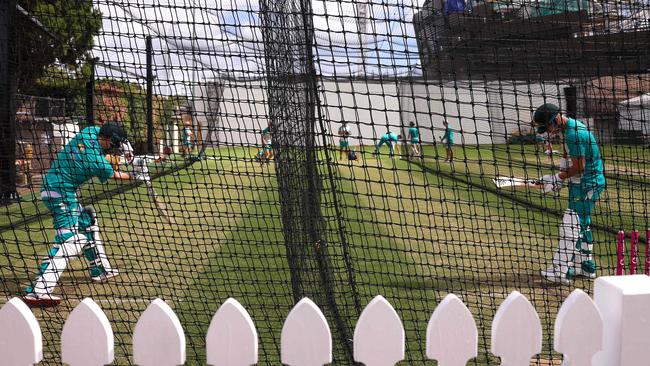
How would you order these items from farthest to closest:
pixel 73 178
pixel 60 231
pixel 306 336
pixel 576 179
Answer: pixel 576 179 → pixel 73 178 → pixel 60 231 → pixel 306 336

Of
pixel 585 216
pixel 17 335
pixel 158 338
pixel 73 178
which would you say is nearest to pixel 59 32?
pixel 73 178

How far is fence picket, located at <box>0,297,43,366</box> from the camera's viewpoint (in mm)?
1841

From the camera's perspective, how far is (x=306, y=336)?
1840mm

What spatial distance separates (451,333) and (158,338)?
839 mm

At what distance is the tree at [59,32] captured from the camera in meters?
4.23

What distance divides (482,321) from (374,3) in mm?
2147

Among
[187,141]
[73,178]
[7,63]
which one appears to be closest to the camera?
[7,63]

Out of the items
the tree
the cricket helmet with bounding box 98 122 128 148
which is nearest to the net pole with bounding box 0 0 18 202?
the tree

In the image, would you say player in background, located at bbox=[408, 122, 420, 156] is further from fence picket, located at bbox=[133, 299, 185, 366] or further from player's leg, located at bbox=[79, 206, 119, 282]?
player's leg, located at bbox=[79, 206, 119, 282]

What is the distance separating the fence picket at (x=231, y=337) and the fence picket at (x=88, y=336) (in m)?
0.29

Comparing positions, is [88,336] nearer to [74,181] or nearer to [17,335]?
[17,335]

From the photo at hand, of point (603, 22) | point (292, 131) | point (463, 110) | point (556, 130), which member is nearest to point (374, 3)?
point (292, 131)

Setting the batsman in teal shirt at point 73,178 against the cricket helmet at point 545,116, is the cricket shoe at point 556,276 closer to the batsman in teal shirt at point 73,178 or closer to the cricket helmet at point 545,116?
the cricket helmet at point 545,116

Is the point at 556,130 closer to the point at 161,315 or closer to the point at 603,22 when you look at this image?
the point at 603,22
